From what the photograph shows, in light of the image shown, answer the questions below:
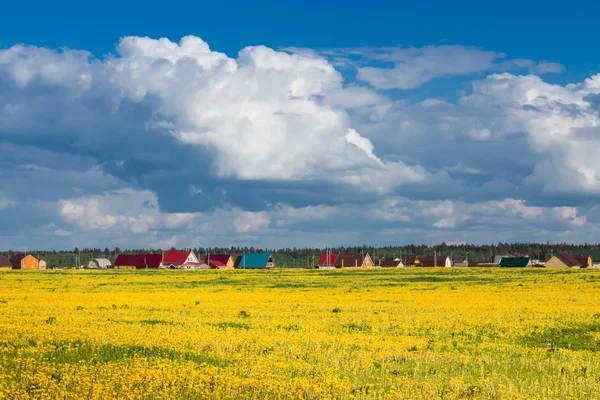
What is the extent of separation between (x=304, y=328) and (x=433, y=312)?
1034 cm

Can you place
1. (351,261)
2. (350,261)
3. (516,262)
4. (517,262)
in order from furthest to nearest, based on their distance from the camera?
1. (350,261)
2. (351,261)
3. (516,262)
4. (517,262)

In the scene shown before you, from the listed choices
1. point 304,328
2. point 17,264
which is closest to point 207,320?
point 304,328

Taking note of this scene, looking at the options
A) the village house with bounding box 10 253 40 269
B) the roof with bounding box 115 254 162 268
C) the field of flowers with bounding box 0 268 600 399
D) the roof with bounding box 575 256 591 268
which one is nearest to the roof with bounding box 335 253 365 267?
the roof with bounding box 115 254 162 268

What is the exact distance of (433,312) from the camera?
33625mm

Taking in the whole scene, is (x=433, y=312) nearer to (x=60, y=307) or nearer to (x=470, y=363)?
(x=470, y=363)

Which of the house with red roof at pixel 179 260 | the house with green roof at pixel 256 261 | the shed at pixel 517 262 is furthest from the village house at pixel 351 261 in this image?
the house with red roof at pixel 179 260

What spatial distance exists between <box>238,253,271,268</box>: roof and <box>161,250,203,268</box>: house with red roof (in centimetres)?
1362

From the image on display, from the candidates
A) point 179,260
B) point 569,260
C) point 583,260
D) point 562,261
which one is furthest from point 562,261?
point 179,260

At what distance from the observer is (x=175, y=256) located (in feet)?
612

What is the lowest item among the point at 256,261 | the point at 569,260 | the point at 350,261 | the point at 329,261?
the point at 256,261

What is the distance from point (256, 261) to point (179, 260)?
886 inches

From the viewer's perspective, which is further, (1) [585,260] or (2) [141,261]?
(1) [585,260]

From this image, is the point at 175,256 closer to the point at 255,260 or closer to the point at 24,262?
the point at 255,260

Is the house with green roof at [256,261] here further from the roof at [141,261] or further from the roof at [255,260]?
the roof at [141,261]
